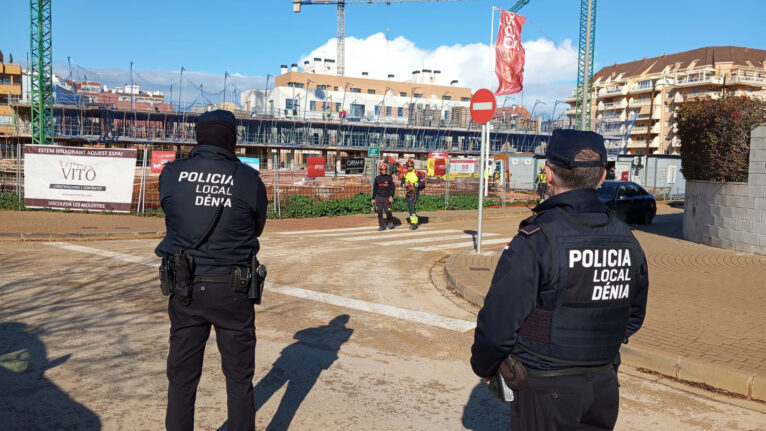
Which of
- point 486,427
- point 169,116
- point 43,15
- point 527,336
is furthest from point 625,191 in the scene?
point 169,116

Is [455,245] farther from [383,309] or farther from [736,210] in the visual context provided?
[383,309]

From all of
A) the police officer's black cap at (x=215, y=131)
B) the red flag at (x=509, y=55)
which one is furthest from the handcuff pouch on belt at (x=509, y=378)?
the red flag at (x=509, y=55)

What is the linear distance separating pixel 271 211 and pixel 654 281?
12.6 meters

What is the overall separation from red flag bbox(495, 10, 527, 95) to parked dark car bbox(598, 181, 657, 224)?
584cm

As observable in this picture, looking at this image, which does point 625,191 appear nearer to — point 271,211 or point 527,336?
point 271,211

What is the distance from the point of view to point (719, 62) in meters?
92.4

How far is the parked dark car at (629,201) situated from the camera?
18109mm

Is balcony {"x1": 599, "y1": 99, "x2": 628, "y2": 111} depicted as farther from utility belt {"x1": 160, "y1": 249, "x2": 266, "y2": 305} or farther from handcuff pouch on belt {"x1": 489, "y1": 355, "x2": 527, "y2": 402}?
handcuff pouch on belt {"x1": 489, "y1": 355, "x2": 527, "y2": 402}

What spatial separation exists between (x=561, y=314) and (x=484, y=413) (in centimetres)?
221

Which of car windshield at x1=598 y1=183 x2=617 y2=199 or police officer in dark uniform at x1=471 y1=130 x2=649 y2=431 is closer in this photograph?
police officer in dark uniform at x1=471 y1=130 x2=649 y2=431

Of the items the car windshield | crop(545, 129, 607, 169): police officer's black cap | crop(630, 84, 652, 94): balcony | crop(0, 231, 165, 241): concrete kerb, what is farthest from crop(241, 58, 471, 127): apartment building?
crop(545, 129, 607, 169): police officer's black cap

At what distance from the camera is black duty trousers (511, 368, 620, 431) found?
2.31 m

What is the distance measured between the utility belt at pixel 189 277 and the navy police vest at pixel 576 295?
1614 millimetres

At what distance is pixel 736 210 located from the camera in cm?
1148
